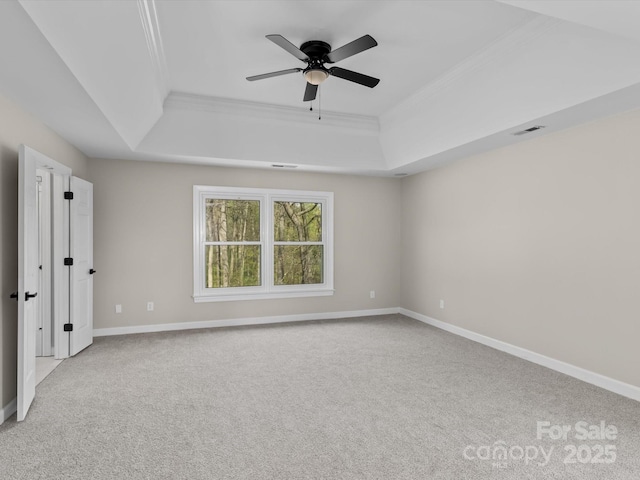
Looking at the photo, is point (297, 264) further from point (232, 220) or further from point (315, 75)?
point (315, 75)

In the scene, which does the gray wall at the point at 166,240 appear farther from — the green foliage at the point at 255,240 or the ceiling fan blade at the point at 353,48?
the ceiling fan blade at the point at 353,48

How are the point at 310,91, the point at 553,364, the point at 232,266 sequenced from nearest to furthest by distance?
1. the point at 310,91
2. the point at 553,364
3. the point at 232,266

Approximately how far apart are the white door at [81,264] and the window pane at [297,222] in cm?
248

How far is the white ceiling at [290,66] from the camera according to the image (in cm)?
227

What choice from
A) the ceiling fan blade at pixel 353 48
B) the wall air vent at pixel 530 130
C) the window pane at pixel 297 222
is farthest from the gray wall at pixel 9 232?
the wall air vent at pixel 530 130

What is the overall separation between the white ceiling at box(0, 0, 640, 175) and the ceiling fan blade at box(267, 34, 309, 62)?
0.22m

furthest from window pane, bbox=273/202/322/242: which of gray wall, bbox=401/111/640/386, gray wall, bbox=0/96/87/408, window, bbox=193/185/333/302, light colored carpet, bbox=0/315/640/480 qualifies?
gray wall, bbox=0/96/87/408

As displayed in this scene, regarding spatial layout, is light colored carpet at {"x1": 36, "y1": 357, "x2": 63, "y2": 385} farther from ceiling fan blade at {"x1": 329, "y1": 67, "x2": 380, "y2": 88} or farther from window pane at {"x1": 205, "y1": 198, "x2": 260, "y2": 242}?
ceiling fan blade at {"x1": 329, "y1": 67, "x2": 380, "y2": 88}

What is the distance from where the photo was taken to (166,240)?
17.5 ft

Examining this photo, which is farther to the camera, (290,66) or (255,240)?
(255,240)

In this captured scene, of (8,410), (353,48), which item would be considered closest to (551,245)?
(353,48)

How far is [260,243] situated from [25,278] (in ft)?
10.8

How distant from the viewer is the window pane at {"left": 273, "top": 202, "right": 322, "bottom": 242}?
19.7 feet

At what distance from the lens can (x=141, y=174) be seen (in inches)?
206
